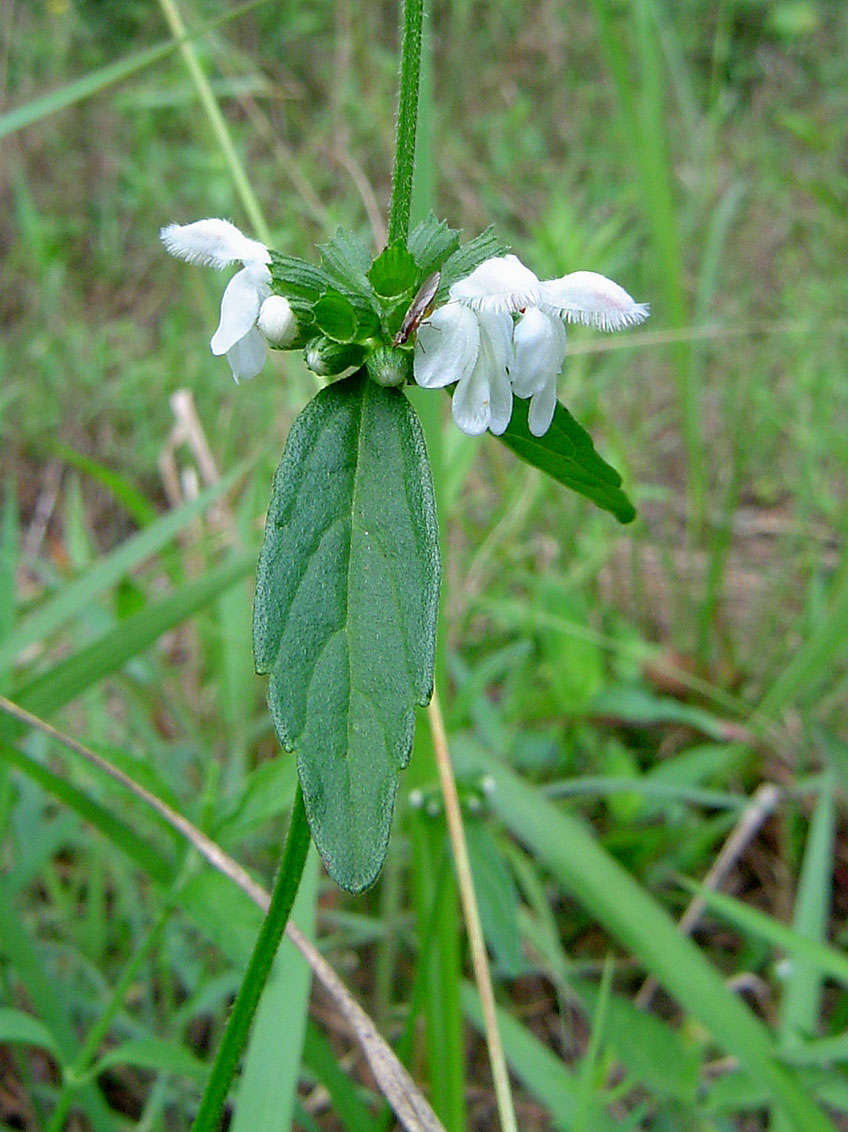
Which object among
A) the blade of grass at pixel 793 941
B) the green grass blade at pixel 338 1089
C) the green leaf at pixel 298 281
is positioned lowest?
the green grass blade at pixel 338 1089

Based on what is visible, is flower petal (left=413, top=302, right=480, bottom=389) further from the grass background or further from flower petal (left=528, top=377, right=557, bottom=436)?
the grass background

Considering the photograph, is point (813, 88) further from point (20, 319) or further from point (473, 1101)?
point (473, 1101)

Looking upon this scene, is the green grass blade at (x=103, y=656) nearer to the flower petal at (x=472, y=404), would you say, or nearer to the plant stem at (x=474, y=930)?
the plant stem at (x=474, y=930)

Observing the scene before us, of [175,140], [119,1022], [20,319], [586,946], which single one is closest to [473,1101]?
[586,946]

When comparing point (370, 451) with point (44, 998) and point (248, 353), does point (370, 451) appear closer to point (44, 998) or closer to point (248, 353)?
point (248, 353)

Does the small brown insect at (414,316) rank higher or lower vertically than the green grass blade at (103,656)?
higher

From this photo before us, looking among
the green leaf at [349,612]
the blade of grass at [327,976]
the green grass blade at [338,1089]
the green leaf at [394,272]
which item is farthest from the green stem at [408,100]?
the green grass blade at [338,1089]
